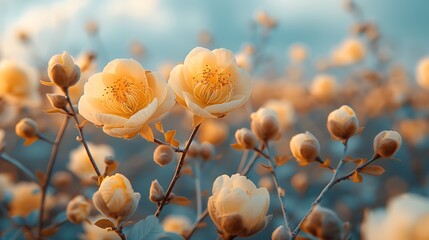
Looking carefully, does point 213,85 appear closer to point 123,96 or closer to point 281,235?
point 123,96

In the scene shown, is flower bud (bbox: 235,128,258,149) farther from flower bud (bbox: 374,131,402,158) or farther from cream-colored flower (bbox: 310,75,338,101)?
cream-colored flower (bbox: 310,75,338,101)

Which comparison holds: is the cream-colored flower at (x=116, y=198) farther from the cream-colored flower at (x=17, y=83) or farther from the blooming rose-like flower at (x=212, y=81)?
the cream-colored flower at (x=17, y=83)

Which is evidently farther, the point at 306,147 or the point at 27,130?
the point at 27,130

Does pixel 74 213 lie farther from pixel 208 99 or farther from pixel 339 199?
pixel 339 199

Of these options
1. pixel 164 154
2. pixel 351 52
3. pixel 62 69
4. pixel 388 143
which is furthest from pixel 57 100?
pixel 351 52

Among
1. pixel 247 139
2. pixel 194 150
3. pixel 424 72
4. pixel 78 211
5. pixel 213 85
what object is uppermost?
pixel 424 72

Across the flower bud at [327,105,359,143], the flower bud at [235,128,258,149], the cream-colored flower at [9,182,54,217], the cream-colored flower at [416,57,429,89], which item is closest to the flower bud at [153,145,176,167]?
the flower bud at [235,128,258,149]

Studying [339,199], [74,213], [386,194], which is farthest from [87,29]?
[74,213]
